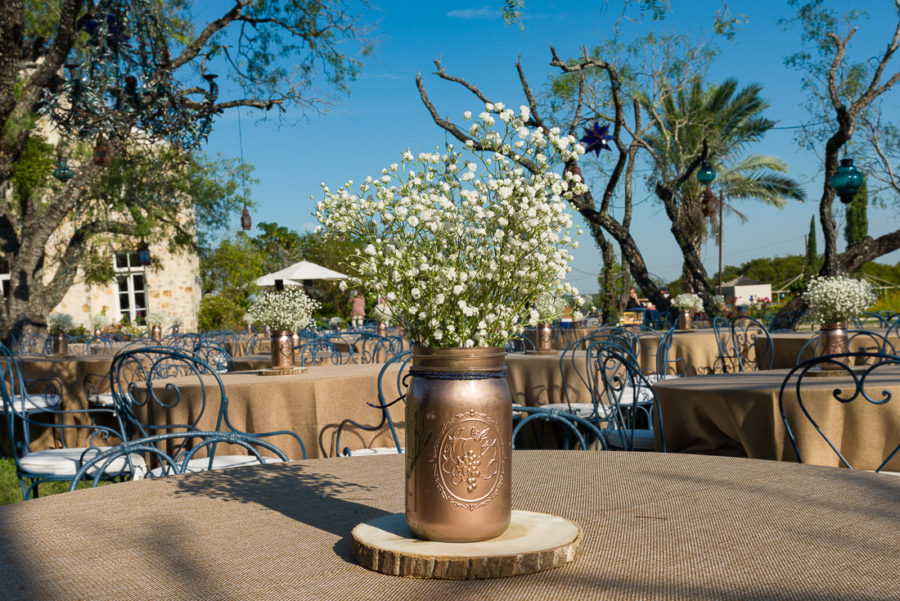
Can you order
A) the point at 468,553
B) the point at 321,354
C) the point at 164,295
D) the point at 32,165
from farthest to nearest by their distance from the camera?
the point at 164,295 < the point at 32,165 < the point at 321,354 < the point at 468,553

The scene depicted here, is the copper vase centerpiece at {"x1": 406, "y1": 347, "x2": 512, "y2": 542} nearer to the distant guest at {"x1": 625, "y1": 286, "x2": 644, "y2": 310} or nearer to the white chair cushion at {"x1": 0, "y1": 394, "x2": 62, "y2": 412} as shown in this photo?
the white chair cushion at {"x1": 0, "y1": 394, "x2": 62, "y2": 412}

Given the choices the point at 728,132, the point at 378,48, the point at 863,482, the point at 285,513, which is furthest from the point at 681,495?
the point at 728,132

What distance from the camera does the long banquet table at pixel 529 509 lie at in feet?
2.93

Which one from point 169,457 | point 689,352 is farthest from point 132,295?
point 169,457

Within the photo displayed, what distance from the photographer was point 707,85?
2075 cm

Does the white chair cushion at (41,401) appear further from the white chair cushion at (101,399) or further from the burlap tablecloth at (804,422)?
the burlap tablecloth at (804,422)

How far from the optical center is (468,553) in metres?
0.98

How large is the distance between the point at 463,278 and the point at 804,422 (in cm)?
215

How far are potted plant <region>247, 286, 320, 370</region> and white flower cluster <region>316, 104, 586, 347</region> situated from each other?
294cm

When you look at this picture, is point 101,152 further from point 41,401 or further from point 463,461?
point 463,461

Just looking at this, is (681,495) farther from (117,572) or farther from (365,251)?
(117,572)

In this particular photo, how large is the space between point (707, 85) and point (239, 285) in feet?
46.0

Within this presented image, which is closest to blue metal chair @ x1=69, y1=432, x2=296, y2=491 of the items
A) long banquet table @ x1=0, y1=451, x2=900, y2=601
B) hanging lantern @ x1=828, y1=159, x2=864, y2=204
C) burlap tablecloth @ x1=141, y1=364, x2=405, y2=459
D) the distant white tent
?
burlap tablecloth @ x1=141, y1=364, x2=405, y2=459

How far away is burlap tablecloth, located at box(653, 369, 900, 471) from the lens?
8.84 ft
